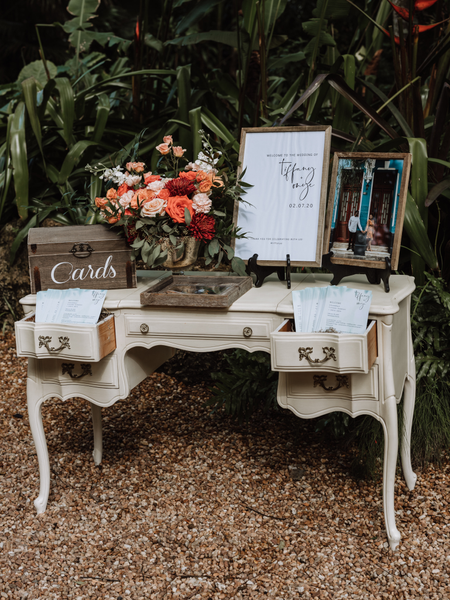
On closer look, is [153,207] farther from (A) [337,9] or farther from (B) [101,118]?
(A) [337,9]

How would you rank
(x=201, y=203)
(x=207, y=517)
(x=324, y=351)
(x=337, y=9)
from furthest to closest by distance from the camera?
1. (x=337, y=9)
2. (x=207, y=517)
3. (x=201, y=203)
4. (x=324, y=351)

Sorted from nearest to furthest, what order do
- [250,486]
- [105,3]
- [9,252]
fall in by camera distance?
[250,486], [9,252], [105,3]

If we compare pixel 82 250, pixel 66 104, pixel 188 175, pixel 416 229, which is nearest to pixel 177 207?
pixel 188 175

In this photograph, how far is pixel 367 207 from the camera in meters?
1.94

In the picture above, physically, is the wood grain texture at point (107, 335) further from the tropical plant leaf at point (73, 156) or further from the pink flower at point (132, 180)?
the tropical plant leaf at point (73, 156)

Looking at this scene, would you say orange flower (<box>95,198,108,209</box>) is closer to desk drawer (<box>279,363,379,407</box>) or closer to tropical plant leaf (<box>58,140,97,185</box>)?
desk drawer (<box>279,363,379,407</box>)

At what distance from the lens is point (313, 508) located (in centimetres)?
213

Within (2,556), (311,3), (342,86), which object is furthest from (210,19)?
(2,556)

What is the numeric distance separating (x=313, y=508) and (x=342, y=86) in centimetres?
161

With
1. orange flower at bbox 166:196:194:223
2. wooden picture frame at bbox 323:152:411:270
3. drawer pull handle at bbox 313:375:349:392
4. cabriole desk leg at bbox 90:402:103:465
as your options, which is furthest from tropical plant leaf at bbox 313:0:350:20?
cabriole desk leg at bbox 90:402:103:465

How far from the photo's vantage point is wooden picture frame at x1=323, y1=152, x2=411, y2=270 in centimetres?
188

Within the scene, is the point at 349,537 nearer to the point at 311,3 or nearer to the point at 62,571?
the point at 62,571

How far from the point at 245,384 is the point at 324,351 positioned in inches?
40.4

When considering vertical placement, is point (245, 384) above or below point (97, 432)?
above
